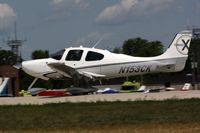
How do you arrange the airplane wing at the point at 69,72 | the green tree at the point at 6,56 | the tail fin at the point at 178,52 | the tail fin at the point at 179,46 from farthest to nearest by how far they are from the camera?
the green tree at the point at 6,56 < the tail fin at the point at 179,46 < the tail fin at the point at 178,52 < the airplane wing at the point at 69,72

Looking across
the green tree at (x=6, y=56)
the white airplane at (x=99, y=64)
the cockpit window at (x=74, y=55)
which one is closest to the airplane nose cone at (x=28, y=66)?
the white airplane at (x=99, y=64)

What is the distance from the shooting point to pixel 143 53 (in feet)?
354

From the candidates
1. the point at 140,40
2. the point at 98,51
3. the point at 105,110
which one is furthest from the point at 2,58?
the point at 105,110

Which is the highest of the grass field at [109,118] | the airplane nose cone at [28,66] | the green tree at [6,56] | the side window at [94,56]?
the side window at [94,56]

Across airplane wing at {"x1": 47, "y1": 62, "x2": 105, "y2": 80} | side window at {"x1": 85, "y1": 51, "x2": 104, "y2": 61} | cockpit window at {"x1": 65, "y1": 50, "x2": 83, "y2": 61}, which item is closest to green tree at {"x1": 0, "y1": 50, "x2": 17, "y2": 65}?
cockpit window at {"x1": 65, "y1": 50, "x2": 83, "y2": 61}

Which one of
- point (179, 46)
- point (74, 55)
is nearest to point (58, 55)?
point (74, 55)

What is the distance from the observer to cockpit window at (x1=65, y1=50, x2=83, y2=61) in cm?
3447

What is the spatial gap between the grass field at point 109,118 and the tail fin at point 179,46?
12254mm

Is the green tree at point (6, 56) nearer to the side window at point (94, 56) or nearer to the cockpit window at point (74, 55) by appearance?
the cockpit window at point (74, 55)

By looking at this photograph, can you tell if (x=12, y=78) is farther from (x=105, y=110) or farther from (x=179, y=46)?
(x=105, y=110)

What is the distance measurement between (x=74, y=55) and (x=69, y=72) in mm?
1203

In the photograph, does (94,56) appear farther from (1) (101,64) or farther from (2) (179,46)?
(2) (179,46)

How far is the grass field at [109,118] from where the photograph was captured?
1464 centimetres

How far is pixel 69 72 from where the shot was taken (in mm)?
34156
